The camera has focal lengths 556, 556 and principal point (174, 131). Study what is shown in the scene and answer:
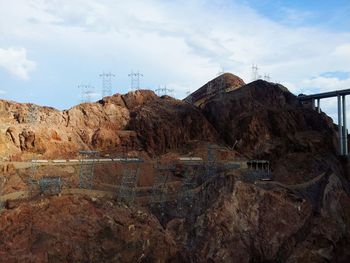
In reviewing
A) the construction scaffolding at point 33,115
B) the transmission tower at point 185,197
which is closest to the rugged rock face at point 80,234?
the transmission tower at point 185,197

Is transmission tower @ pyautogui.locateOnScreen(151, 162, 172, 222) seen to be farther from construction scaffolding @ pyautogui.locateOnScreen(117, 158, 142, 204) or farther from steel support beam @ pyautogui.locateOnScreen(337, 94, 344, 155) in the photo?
steel support beam @ pyautogui.locateOnScreen(337, 94, 344, 155)

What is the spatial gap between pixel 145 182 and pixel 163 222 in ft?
37.0

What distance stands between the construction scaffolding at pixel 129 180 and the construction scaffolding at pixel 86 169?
5237mm

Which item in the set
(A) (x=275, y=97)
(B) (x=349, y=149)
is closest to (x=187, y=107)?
(A) (x=275, y=97)

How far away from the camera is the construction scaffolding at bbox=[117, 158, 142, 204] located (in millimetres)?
89750

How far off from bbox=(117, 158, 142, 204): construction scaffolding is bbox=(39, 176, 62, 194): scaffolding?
9881 millimetres

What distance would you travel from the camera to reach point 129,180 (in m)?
96.4

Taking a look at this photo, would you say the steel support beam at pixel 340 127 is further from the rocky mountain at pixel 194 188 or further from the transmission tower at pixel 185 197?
the transmission tower at pixel 185 197

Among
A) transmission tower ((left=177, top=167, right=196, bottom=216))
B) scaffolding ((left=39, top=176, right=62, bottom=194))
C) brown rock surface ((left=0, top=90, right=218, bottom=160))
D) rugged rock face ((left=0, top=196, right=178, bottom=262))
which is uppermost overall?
brown rock surface ((left=0, top=90, right=218, bottom=160))

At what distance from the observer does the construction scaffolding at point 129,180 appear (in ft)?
294

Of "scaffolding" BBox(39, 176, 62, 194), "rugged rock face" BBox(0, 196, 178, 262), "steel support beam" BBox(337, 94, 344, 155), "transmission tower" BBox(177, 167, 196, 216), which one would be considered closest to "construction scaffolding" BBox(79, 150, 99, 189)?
"scaffolding" BBox(39, 176, 62, 194)

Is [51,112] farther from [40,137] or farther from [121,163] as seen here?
[121,163]

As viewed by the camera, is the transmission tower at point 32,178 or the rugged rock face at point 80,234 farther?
the transmission tower at point 32,178

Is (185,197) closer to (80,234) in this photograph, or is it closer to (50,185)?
(80,234)
